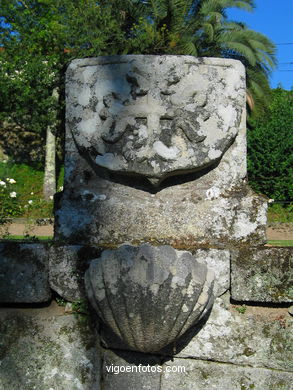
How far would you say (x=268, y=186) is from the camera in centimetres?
1229

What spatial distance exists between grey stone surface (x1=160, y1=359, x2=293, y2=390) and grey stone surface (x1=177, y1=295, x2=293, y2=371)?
0.03m

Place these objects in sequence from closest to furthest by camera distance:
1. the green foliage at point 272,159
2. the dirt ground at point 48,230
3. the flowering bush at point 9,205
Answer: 1. the dirt ground at point 48,230
2. the flowering bush at point 9,205
3. the green foliage at point 272,159

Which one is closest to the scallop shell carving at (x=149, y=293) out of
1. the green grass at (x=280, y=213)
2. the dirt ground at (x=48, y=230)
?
the dirt ground at (x=48, y=230)

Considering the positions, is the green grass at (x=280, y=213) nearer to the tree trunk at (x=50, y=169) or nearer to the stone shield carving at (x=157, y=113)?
the tree trunk at (x=50, y=169)

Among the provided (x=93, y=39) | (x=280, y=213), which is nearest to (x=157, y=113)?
(x=280, y=213)

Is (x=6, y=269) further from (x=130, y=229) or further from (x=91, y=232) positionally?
(x=130, y=229)

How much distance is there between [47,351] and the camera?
83.6 inches

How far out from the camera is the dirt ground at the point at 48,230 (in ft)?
27.0

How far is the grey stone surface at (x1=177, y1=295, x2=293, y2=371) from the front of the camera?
2.01 metres

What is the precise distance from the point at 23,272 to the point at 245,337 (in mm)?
1035

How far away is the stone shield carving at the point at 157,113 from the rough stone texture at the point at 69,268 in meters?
0.41

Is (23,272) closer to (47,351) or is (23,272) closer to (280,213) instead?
(47,351)

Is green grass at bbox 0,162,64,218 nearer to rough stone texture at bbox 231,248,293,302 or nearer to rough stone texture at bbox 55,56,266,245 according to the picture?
rough stone texture at bbox 55,56,266,245

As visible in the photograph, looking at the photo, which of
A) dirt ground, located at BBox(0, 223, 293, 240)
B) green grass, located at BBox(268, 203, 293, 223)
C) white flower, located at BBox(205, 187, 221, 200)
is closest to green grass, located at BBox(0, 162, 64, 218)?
dirt ground, located at BBox(0, 223, 293, 240)
